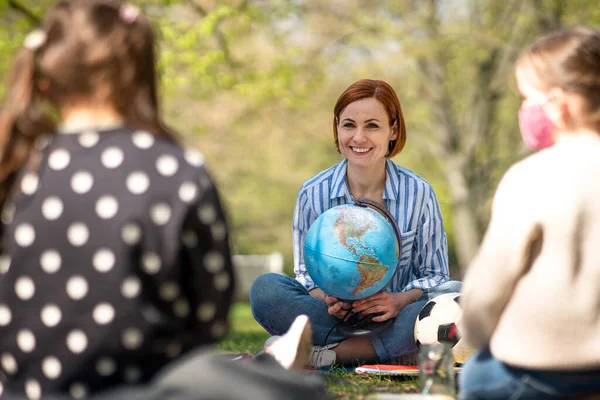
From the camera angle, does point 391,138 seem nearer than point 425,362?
No

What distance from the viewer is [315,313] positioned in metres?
5.54

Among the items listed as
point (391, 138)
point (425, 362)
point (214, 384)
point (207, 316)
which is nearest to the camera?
point (214, 384)

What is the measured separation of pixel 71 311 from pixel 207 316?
453 millimetres

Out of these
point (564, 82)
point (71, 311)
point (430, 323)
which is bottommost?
point (430, 323)

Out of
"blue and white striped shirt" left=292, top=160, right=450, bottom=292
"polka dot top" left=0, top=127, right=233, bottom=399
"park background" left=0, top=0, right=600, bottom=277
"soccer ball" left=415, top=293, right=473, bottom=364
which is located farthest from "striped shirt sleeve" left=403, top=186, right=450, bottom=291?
"park background" left=0, top=0, right=600, bottom=277

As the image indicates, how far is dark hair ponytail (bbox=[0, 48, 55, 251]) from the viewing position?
9.72 ft

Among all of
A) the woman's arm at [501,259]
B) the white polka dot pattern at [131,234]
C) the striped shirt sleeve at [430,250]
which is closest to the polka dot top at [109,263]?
the white polka dot pattern at [131,234]

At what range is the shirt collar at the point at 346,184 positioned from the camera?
5.74 meters

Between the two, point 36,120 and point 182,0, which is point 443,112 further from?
point 36,120

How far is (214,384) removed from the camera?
2641 mm

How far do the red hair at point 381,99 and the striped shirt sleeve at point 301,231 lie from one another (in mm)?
579

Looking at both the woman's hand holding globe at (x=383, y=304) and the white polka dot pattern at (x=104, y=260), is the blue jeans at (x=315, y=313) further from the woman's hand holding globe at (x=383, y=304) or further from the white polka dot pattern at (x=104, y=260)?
the white polka dot pattern at (x=104, y=260)

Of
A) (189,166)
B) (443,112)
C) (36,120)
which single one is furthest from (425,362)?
(443,112)

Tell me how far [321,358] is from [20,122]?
2.96 meters
